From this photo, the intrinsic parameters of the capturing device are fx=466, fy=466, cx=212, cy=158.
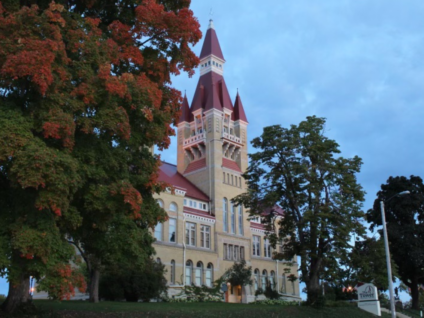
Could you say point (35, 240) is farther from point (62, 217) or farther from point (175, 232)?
point (175, 232)

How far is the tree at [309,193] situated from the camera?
2808 cm

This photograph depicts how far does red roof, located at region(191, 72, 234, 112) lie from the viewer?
194ft

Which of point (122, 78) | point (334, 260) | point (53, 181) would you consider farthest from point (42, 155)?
point (334, 260)

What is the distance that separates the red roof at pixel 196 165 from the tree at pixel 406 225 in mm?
20513

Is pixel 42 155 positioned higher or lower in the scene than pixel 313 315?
higher

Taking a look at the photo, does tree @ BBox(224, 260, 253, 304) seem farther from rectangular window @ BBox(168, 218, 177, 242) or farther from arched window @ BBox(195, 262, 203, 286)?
rectangular window @ BBox(168, 218, 177, 242)

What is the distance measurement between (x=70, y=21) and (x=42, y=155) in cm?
562

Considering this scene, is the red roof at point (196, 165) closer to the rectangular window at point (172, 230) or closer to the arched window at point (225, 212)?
the arched window at point (225, 212)

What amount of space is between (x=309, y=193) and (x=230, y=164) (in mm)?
29787

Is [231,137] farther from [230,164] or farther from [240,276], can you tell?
[240,276]

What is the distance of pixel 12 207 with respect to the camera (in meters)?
14.2

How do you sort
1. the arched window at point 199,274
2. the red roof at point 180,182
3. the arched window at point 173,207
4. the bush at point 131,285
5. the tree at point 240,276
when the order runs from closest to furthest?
1. the bush at point 131,285
2. the tree at point 240,276
3. the arched window at point 173,207
4. the arched window at point 199,274
5. the red roof at point 180,182

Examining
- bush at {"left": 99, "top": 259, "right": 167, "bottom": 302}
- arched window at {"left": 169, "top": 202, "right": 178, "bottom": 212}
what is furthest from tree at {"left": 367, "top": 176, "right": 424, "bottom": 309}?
bush at {"left": 99, "top": 259, "right": 167, "bottom": 302}

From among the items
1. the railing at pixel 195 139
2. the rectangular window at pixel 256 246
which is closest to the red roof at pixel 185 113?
the railing at pixel 195 139
